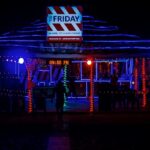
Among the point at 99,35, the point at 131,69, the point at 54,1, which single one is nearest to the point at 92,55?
the point at 99,35

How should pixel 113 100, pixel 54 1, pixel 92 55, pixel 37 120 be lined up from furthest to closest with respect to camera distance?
pixel 54 1, pixel 113 100, pixel 92 55, pixel 37 120

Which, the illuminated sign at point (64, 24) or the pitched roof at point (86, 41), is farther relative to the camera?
the pitched roof at point (86, 41)

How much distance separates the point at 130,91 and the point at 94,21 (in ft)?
13.7

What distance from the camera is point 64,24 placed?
24.2m

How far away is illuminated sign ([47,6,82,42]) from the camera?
2419 centimetres

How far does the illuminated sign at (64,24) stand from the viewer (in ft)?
79.4

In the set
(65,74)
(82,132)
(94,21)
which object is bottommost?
(82,132)

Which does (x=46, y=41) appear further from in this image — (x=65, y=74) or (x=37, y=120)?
(x=65, y=74)

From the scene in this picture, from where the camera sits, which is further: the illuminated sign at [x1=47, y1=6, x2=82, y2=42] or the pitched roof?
the pitched roof

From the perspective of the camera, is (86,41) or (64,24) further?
(86,41)

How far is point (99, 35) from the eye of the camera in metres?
25.4

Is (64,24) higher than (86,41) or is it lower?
higher

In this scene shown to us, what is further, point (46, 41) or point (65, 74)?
point (65, 74)

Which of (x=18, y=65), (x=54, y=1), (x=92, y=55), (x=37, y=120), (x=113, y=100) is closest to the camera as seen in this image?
(x=37, y=120)
